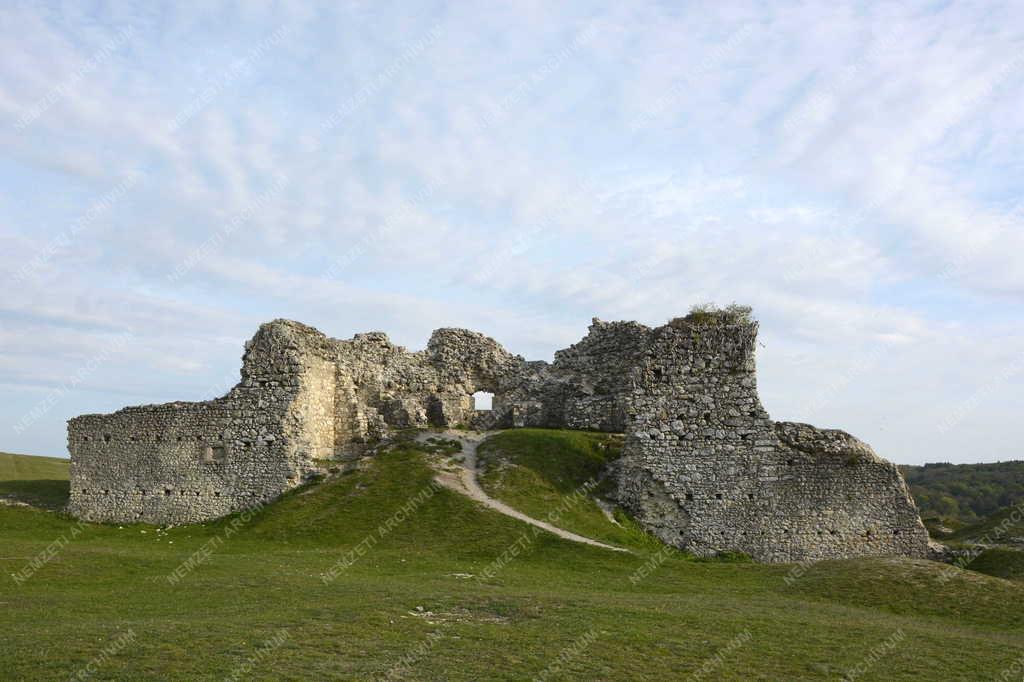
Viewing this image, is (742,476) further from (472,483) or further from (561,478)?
(472,483)

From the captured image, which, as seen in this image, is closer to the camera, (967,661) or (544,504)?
(967,661)

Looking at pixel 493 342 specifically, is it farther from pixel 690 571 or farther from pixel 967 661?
pixel 967 661

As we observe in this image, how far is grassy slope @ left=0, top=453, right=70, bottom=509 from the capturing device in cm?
3425

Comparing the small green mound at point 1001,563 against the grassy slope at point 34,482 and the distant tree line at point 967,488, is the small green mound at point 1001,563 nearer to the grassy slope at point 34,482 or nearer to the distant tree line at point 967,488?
the distant tree line at point 967,488

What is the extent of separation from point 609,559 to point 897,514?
1154 cm

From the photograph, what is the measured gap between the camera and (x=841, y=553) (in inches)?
1062

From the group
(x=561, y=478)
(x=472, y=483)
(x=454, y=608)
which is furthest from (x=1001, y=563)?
(x=454, y=608)

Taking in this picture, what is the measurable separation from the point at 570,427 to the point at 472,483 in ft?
27.1

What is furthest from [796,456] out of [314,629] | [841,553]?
[314,629]

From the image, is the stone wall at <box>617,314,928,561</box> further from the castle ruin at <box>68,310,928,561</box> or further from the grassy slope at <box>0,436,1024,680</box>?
the grassy slope at <box>0,436,1024,680</box>

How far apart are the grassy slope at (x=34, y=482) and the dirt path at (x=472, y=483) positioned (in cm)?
1612

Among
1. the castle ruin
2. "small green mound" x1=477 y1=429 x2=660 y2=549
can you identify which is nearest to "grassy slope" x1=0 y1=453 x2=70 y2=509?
the castle ruin

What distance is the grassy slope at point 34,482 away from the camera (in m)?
34.2

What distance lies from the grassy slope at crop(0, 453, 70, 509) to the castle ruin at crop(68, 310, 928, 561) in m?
3.27
